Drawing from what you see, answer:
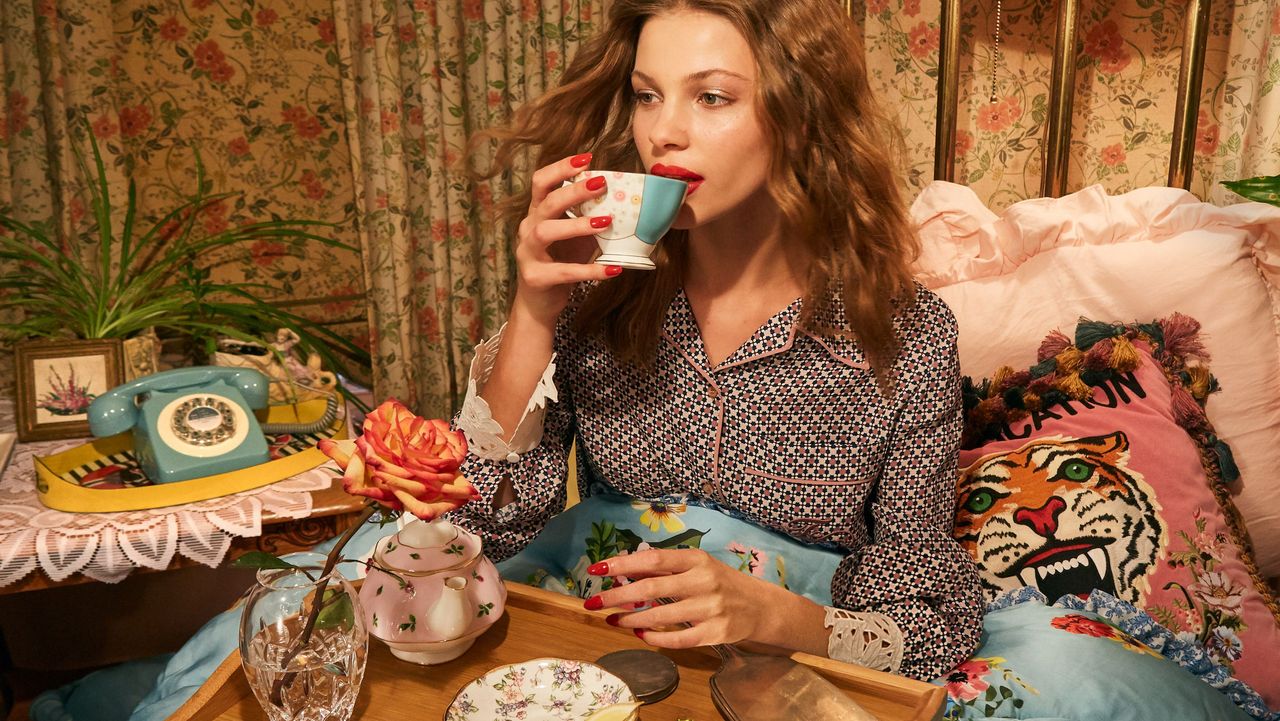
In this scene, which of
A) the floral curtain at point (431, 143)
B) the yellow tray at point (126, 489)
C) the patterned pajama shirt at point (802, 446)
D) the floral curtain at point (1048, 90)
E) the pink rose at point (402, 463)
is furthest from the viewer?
the floral curtain at point (431, 143)

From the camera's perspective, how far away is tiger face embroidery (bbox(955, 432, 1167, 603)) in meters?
1.33

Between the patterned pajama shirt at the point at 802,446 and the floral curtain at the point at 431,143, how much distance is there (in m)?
1.15

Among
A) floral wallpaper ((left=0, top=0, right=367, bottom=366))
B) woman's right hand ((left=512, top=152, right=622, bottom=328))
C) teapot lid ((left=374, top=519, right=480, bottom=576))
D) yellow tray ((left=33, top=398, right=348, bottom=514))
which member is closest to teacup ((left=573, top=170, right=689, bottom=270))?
woman's right hand ((left=512, top=152, right=622, bottom=328))

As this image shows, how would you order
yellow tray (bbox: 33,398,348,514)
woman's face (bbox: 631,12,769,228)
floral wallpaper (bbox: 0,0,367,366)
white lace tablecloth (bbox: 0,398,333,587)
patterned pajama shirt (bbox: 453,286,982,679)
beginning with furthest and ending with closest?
floral wallpaper (bbox: 0,0,367,366) → yellow tray (bbox: 33,398,348,514) → white lace tablecloth (bbox: 0,398,333,587) → patterned pajama shirt (bbox: 453,286,982,679) → woman's face (bbox: 631,12,769,228)

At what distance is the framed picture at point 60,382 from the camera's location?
1.77 metres

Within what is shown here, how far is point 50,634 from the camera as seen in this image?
2.20 m

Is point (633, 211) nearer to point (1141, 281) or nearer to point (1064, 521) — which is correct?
point (1064, 521)

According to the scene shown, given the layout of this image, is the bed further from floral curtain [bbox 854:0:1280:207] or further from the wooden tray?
the wooden tray

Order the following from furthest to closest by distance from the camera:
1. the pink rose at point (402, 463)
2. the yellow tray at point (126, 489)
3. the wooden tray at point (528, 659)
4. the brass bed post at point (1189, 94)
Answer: the brass bed post at point (1189, 94), the yellow tray at point (126, 489), the wooden tray at point (528, 659), the pink rose at point (402, 463)

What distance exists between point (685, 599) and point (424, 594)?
0.85 feet

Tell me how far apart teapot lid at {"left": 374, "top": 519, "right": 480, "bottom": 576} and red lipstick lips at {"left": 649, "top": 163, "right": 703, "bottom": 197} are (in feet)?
1.52

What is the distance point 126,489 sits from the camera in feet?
4.99

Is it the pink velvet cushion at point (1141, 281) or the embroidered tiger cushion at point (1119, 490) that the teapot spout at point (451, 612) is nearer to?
the embroidered tiger cushion at point (1119, 490)

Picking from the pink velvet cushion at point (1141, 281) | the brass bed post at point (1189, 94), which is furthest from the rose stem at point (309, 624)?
the brass bed post at point (1189, 94)
